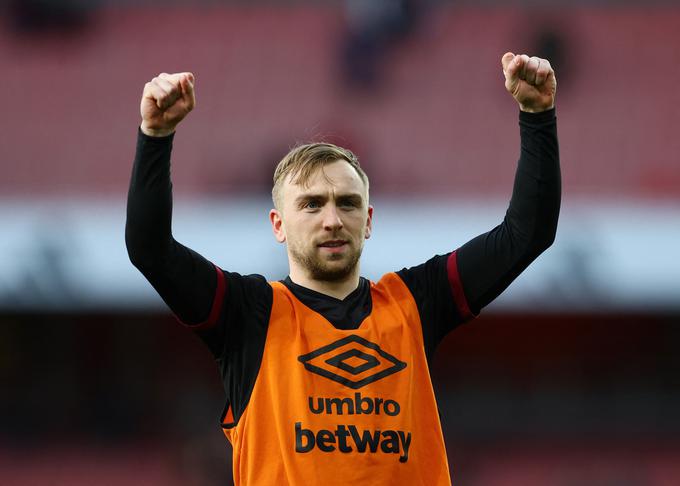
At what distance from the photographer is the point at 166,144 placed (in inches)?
95.1

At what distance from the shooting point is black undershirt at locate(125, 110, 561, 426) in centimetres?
240

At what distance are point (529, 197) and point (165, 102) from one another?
0.92 metres

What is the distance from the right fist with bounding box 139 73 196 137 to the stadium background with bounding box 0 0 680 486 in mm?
6581

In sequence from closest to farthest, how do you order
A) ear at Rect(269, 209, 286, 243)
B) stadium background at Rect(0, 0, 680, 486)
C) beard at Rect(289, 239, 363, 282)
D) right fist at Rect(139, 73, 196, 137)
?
right fist at Rect(139, 73, 196, 137), beard at Rect(289, 239, 363, 282), ear at Rect(269, 209, 286, 243), stadium background at Rect(0, 0, 680, 486)

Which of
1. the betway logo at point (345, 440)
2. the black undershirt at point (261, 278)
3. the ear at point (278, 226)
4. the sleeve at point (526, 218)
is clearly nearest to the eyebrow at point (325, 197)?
the ear at point (278, 226)

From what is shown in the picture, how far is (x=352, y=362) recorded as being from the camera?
2502 millimetres

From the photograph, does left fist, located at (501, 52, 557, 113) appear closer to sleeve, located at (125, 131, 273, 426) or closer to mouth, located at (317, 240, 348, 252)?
mouth, located at (317, 240, 348, 252)

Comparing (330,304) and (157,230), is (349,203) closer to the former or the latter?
(330,304)

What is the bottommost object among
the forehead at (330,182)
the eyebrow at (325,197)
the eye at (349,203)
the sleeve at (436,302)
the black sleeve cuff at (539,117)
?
the sleeve at (436,302)

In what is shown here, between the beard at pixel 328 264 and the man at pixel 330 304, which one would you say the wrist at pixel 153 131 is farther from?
the beard at pixel 328 264

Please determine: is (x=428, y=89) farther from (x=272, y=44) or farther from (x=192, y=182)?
(x=192, y=182)

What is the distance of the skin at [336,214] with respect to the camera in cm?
251

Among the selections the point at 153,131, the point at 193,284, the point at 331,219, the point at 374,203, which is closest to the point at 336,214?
the point at 331,219

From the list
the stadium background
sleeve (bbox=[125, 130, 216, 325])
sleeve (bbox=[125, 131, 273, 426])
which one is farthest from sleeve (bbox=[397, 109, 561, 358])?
the stadium background
